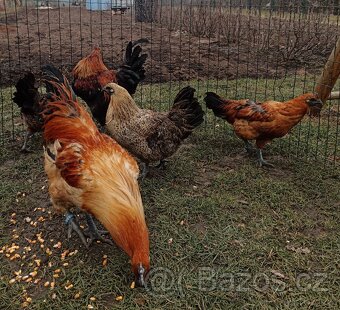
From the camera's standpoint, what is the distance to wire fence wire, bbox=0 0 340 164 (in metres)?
6.46

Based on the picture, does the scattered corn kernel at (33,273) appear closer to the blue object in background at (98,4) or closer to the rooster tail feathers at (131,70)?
the rooster tail feathers at (131,70)

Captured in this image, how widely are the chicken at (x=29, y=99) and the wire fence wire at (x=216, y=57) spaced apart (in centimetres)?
73

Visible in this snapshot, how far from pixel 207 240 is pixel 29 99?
3197mm

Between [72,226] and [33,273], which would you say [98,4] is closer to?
[72,226]

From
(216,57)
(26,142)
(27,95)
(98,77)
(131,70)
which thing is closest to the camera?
(27,95)

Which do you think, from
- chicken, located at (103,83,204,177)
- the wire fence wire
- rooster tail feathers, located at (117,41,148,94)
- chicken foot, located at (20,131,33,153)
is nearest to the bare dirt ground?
the wire fence wire

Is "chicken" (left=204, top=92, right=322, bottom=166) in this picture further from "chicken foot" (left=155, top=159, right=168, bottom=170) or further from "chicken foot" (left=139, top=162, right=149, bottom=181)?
"chicken foot" (left=139, top=162, right=149, bottom=181)

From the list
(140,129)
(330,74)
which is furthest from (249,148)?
(140,129)

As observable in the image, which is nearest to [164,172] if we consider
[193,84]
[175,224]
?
[175,224]

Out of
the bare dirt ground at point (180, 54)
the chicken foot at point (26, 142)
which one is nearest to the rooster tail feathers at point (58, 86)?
the chicken foot at point (26, 142)

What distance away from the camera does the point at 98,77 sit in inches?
243

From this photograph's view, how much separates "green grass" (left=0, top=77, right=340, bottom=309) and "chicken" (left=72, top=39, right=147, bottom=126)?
125 cm

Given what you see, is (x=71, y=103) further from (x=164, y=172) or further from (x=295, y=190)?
(x=295, y=190)

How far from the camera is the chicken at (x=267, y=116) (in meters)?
5.11
